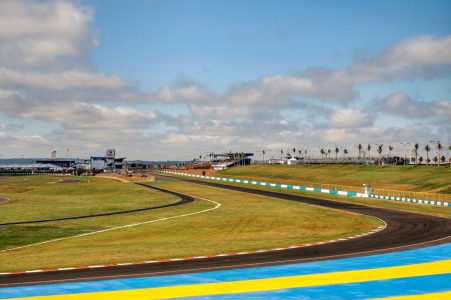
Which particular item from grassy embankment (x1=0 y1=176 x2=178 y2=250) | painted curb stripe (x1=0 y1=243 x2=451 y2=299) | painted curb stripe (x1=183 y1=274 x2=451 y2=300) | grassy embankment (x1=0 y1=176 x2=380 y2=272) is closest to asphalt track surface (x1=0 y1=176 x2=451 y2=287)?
painted curb stripe (x1=0 y1=243 x2=451 y2=299)

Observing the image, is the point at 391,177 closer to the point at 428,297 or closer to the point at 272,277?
the point at 272,277

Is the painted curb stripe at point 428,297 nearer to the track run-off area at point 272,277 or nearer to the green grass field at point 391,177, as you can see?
the track run-off area at point 272,277

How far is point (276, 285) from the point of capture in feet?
54.6

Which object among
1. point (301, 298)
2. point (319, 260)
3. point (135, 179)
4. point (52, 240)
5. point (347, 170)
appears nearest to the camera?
point (301, 298)

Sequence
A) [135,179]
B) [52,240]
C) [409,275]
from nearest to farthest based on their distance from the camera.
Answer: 1. [409,275]
2. [52,240]
3. [135,179]

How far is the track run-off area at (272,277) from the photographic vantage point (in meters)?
15.7

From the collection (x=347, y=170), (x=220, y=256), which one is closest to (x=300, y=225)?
(x=220, y=256)

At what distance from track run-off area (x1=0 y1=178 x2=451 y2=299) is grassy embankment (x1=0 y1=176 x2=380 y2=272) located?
9.62 feet

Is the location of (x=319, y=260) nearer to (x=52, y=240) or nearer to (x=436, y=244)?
(x=436, y=244)

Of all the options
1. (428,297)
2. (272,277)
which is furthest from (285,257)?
(428,297)

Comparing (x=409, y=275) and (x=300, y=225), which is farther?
(x=300, y=225)

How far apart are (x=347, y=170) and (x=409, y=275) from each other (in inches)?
5170

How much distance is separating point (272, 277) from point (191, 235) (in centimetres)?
1445

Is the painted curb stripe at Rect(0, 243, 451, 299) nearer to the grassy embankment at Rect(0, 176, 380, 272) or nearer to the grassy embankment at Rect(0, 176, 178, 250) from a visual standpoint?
the grassy embankment at Rect(0, 176, 380, 272)
